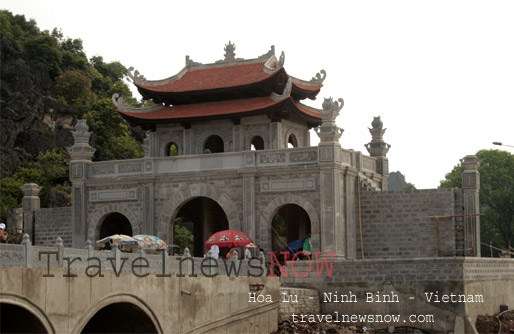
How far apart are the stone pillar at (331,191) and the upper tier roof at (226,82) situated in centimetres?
476

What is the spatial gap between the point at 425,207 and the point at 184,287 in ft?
50.8

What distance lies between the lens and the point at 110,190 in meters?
39.3

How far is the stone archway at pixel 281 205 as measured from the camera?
35.6 m

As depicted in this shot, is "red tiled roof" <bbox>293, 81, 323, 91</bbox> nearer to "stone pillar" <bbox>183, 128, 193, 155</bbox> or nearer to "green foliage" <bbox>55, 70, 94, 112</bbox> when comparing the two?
"stone pillar" <bbox>183, 128, 193, 155</bbox>

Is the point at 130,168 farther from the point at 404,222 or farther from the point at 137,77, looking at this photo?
the point at 404,222

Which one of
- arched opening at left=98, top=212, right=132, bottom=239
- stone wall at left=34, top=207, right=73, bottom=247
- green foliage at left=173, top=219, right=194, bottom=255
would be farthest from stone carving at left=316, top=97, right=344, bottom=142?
green foliage at left=173, top=219, right=194, bottom=255

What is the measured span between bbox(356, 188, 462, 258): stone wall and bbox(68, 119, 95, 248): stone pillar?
1219cm

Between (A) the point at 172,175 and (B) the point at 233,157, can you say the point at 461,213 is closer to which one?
(B) the point at 233,157

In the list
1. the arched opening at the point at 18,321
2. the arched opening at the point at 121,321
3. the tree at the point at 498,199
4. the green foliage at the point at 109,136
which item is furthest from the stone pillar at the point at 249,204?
the tree at the point at 498,199

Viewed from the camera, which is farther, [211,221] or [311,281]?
[211,221]

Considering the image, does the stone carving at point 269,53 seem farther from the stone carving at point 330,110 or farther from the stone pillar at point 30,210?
the stone pillar at point 30,210

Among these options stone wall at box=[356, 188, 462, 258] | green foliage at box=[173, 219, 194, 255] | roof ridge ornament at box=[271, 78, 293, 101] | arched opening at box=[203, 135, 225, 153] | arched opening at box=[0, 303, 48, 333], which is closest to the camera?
arched opening at box=[0, 303, 48, 333]

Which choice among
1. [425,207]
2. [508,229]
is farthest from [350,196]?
[508,229]

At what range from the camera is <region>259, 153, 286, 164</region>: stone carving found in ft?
120
